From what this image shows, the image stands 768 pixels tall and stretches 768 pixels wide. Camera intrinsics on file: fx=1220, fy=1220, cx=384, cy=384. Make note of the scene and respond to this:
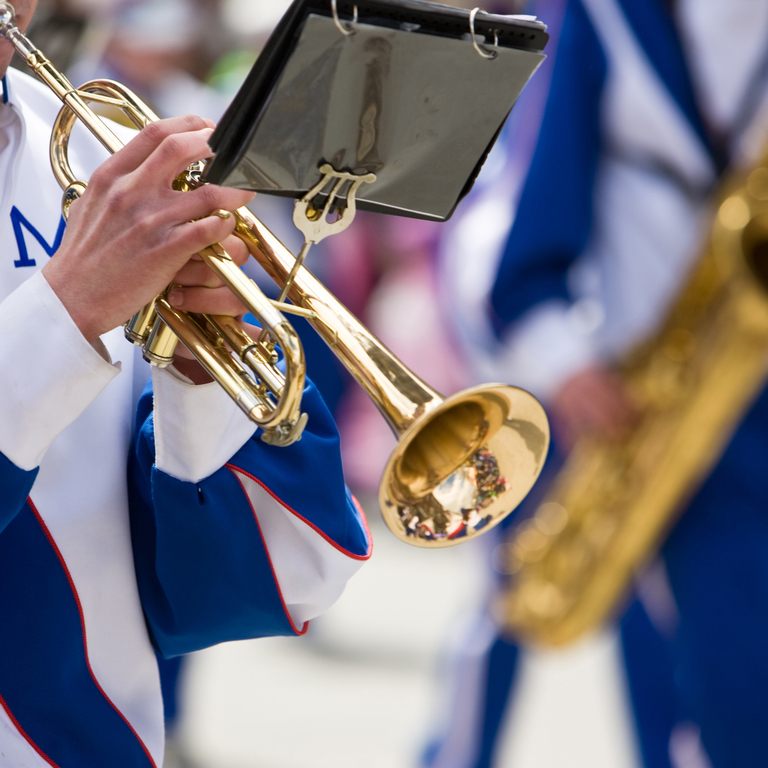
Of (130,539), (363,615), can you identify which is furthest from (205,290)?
(363,615)

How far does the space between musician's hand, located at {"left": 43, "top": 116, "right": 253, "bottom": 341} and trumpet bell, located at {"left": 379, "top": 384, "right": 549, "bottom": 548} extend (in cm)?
35

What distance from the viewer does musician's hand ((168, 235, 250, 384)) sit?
4.12ft

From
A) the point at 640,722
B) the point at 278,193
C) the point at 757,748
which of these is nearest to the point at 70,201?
the point at 278,193

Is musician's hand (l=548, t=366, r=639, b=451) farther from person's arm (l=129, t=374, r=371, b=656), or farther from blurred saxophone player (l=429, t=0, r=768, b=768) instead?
person's arm (l=129, t=374, r=371, b=656)

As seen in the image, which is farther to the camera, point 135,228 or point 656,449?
point 656,449

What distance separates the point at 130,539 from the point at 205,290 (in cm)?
32

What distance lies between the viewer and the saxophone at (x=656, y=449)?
2.51 metres

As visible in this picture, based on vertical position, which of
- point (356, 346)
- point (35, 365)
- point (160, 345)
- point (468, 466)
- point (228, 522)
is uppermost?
point (35, 365)

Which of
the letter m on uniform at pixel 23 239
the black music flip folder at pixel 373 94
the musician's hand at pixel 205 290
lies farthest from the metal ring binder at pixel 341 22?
the letter m on uniform at pixel 23 239

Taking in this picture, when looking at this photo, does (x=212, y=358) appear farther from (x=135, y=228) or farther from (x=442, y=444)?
(x=442, y=444)

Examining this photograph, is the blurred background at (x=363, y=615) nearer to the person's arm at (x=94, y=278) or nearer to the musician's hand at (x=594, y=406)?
the musician's hand at (x=594, y=406)

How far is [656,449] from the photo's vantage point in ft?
8.88

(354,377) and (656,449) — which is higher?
(354,377)

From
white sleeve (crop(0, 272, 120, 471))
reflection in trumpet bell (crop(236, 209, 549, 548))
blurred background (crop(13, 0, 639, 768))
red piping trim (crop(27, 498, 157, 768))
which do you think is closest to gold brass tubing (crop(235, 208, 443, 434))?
reflection in trumpet bell (crop(236, 209, 549, 548))
